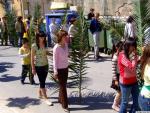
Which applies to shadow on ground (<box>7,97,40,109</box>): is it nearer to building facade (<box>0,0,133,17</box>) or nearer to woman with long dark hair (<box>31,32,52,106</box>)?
woman with long dark hair (<box>31,32,52,106</box>)

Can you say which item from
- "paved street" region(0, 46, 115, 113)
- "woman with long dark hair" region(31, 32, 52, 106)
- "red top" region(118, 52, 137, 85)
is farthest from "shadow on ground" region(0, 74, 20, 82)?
"red top" region(118, 52, 137, 85)

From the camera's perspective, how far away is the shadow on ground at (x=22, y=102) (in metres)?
10.8

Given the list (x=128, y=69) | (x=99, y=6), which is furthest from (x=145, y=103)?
(x=99, y=6)

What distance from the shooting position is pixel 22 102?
1112 cm

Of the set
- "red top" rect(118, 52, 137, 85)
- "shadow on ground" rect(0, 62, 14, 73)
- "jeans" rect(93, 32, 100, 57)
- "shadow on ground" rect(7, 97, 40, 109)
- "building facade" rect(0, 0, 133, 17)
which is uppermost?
"building facade" rect(0, 0, 133, 17)

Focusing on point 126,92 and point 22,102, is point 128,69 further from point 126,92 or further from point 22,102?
point 22,102

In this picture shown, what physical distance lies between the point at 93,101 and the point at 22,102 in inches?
69.9

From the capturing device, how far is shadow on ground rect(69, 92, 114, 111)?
33.7 feet

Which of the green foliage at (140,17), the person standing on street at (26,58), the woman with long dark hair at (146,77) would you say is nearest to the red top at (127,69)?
the woman with long dark hair at (146,77)

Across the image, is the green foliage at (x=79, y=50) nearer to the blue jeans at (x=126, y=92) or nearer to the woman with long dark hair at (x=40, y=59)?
the woman with long dark hair at (x=40, y=59)

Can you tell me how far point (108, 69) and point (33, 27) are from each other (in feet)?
13.5

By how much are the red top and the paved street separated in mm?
1623

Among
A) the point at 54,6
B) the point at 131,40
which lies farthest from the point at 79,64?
the point at 54,6

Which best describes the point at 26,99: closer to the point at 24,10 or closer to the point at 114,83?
the point at 114,83
